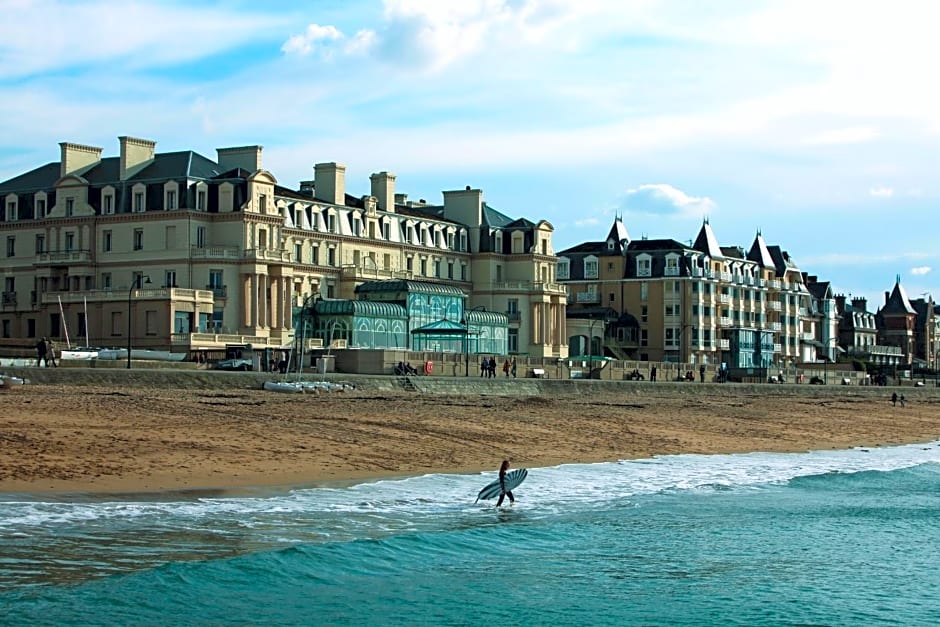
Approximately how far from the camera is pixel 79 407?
3578 cm

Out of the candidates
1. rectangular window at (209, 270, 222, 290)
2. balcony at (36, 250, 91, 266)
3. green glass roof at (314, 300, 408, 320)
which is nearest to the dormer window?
green glass roof at (314, 300, 408, 320)

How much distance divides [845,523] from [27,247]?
66265 millimetres

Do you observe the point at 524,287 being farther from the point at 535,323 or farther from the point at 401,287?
the point at 401,287

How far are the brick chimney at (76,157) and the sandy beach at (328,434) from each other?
37.2m

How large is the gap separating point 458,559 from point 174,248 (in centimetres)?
5961

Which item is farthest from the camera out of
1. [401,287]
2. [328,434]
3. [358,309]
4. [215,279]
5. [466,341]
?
A: [466,341]

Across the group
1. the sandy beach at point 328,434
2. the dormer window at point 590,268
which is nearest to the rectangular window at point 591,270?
the dormer window at point 590,268

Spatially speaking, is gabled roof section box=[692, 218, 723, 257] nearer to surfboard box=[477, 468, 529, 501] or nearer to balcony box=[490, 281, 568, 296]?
balcony box=[490, 281, 568, 296]

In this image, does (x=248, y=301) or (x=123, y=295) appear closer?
(x=123, y=295)

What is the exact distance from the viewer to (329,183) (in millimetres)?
90125

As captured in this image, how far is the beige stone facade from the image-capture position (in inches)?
2968

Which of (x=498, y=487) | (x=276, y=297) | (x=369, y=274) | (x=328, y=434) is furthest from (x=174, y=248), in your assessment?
(x=498, y=487)

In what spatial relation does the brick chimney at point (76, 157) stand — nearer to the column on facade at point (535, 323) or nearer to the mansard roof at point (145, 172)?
the mansard roof at point (145, 172)

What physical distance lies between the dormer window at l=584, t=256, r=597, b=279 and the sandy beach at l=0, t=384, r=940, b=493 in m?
55.6
